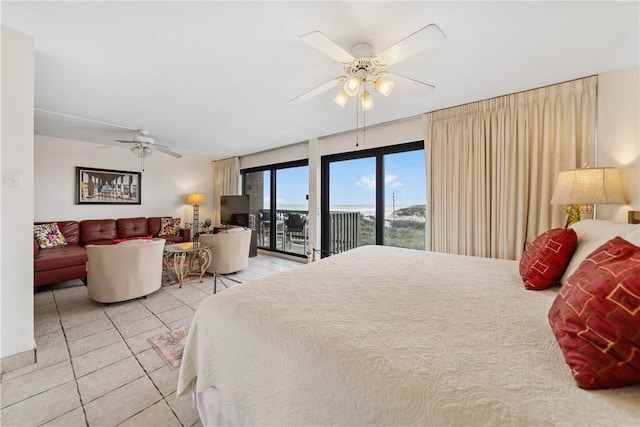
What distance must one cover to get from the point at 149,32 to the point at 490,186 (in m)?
3.45

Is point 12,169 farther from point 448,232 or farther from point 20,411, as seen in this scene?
point 448,232

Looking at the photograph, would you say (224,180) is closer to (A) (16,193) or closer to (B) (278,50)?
(A) (16,193)

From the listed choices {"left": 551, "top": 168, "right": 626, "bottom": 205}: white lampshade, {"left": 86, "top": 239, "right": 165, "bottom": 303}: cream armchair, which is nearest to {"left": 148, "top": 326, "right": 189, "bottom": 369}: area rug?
{"left": 86, "top": 239, "right": 165, "bottom": 303}: cream armchair

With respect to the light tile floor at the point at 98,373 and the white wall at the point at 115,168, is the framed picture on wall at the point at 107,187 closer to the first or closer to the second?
the white wall at the point at 115,168

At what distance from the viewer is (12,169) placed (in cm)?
171

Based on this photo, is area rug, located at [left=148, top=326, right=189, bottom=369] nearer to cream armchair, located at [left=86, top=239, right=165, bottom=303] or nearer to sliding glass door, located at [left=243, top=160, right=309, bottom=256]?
cream armchair, located at [left=86, top=239, right=165, bottom=303]

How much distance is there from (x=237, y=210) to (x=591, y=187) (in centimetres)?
559

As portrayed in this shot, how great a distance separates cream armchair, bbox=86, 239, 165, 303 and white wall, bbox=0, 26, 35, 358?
2.78ft

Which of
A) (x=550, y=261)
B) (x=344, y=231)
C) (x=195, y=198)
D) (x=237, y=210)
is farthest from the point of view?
(x=195, y=198)

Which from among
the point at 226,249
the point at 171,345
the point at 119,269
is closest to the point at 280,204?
the point at 226,249

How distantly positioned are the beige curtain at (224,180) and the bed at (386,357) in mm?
5078

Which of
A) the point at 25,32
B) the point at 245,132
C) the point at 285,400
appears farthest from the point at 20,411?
the point at 245,132

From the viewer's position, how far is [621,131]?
2016 millimetres

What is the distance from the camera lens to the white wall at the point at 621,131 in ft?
6.23
